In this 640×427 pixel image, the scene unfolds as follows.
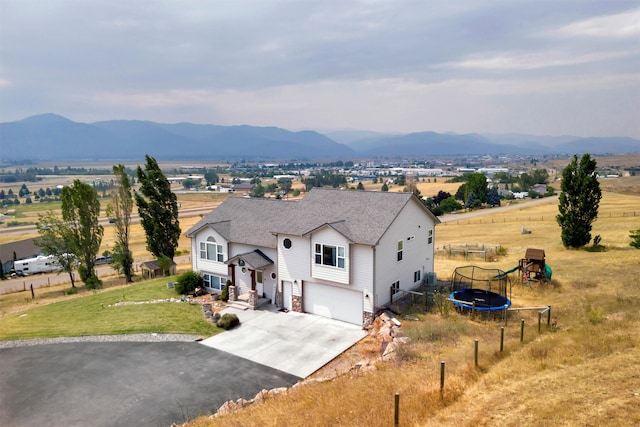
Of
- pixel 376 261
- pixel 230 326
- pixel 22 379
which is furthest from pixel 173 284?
pixel 376 261

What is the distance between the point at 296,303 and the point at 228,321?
4465mm

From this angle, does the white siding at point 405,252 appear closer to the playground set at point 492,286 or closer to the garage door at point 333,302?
the garage door at point 333,302

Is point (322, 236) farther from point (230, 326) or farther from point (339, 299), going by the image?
point (230, 326)

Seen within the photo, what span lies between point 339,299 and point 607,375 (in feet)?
48.8

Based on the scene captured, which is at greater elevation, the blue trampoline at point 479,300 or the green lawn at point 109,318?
the blue trampoline at point 479,300

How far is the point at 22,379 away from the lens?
63.8 feet

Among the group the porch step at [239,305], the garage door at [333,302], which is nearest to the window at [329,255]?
the garage door at [333,302]

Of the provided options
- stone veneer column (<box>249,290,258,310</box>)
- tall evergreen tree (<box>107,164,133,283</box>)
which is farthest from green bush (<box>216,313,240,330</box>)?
tall evergreen tree (<box>107,164,133,283</box>)

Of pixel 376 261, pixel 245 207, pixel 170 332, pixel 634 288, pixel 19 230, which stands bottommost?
pixel 19 230

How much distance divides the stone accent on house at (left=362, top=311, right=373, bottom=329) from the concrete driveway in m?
0.41

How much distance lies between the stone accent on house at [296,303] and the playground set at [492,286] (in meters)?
9.18

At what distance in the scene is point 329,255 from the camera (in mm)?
24797

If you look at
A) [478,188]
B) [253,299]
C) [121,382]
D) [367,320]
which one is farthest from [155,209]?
[478,188]

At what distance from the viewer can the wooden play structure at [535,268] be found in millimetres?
27234
